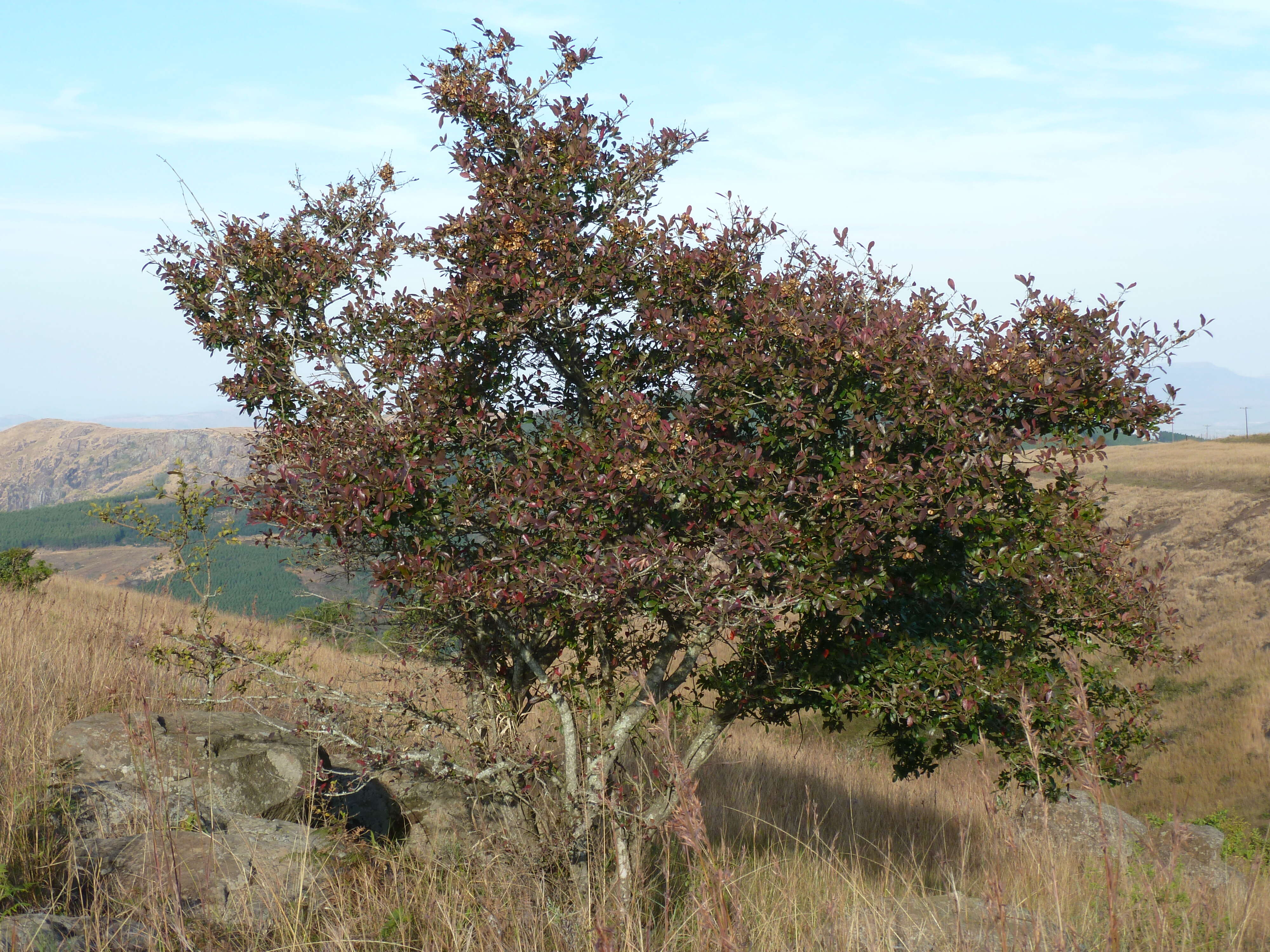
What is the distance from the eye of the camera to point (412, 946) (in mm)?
4164

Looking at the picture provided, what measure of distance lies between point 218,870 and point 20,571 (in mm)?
17323

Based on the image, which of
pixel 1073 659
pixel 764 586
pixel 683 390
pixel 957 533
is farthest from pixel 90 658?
pixel 1073 659

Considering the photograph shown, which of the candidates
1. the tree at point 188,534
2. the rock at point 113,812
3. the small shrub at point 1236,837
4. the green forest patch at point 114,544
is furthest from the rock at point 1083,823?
the green forest patch at point 114,544

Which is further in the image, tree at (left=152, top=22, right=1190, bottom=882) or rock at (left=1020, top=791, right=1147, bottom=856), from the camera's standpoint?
rock at (left=1020, top=791, right=1147, bottom=856)

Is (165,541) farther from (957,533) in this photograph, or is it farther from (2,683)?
(957,533)

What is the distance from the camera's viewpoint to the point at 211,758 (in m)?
6.24

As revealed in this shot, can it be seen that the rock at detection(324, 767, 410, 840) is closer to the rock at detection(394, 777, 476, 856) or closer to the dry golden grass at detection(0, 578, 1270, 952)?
the rock at detection(394, 777, 476, 856)

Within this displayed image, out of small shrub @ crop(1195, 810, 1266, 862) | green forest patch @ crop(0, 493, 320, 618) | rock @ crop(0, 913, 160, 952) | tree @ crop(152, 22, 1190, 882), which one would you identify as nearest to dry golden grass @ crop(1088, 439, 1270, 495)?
small shrub @ crop(1195, 810, 1266, 862)

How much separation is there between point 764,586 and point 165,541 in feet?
25.2

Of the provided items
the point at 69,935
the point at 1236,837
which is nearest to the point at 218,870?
the point at 69,935

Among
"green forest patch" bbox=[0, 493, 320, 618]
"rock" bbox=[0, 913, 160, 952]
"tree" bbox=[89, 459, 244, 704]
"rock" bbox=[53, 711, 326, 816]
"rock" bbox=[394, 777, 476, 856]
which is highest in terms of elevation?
"tree" bbox=[89, 459, 244, 704]

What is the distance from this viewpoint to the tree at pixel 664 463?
14.9ft

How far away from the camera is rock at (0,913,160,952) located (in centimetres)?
342

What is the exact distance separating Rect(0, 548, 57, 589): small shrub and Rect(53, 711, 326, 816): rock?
1159 centimetres
